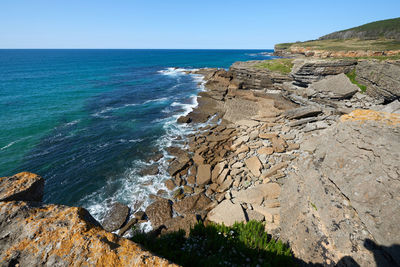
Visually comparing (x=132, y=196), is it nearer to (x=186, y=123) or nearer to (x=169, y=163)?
(x=169, y=163)

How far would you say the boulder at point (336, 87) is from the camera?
1758 centimetres

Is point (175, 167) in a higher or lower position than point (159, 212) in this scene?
higher

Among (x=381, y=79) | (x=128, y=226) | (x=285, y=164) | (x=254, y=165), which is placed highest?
(x=381, y=79)

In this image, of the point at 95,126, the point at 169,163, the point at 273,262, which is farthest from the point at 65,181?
the point at 273,262

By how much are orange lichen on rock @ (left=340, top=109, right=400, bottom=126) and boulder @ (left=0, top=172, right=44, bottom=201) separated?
1032 cm

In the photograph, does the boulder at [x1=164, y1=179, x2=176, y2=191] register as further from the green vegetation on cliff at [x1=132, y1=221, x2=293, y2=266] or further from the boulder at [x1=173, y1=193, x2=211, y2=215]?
the green vegetation on cliff at [x1=132, y1=221, x2=293, y2=266]

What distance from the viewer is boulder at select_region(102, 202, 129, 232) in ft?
35.4

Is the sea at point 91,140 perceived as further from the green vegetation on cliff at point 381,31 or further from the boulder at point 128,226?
the green vegetation on cliff at point 381,31

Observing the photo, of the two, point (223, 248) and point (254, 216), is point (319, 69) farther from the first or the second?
point (223, 248)

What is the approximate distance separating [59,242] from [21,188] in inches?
82.8

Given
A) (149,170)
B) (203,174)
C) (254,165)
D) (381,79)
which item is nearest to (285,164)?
(254,165)

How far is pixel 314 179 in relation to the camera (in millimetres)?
7098

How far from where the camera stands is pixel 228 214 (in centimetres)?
909

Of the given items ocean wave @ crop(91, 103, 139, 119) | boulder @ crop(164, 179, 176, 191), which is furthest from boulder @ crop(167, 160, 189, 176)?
ocean wave @ crop(91, 103, 139, 119)
